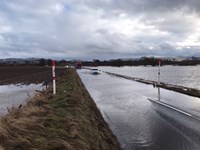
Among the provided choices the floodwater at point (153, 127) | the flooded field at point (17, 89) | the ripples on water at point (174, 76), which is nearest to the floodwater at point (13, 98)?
the flooded field at point (17, 89)

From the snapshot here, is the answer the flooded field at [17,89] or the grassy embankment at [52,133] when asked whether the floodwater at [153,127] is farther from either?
the flooded field at [17,89]

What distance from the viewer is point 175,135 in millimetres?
9789

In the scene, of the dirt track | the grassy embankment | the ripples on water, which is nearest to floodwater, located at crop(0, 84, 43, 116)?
the grassy embankment

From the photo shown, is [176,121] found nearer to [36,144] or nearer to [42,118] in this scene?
[42,118]

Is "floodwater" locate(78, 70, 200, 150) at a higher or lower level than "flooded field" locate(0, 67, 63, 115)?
higher

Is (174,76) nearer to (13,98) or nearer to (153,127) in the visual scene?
(13,98)

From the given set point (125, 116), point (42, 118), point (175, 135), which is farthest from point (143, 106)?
point (42, 118)

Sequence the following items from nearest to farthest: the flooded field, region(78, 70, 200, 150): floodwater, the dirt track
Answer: region(78, 70, 200, 150): floodwater
the flooded field
the dirt track

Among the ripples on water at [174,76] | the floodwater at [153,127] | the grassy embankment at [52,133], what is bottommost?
the ripples on water at [174,76]

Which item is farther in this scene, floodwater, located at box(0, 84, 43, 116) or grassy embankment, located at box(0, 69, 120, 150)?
floodwater, located at box(0, 84, 43, 116)

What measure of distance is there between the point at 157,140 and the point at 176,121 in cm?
272

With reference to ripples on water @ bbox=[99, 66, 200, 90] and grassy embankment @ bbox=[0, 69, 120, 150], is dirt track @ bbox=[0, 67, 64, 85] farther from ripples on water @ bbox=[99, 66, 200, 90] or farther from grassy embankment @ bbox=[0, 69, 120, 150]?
grassy embankment @ bbox=[0, 69, 120, 150]

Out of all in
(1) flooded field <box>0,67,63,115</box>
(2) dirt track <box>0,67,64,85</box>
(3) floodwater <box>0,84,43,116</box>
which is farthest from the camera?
(2) dirt track <box>0,67,64,85</box>

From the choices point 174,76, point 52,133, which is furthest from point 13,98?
point 174,76
